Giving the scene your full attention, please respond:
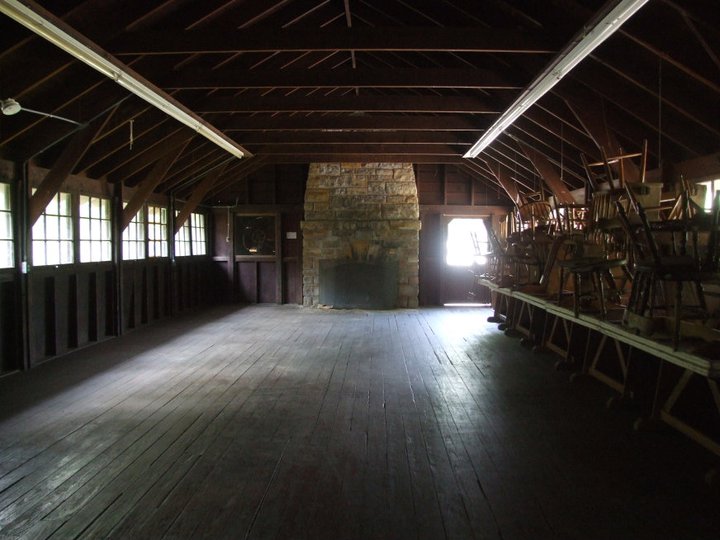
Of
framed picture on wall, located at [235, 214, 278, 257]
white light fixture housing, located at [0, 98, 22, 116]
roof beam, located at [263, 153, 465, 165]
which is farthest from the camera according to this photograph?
framed picture on wall, located at [235, 214, 278, 257]

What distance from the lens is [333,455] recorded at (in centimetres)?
329

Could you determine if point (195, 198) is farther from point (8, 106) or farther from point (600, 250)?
point (600, 250)

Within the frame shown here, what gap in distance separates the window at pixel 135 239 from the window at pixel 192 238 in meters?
1.24

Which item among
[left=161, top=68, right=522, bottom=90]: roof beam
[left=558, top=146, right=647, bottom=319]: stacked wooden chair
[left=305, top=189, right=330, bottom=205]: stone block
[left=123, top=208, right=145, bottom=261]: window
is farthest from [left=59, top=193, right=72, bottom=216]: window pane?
[left=558, top=146, right=647, bottom=319]: stacked wooden chair

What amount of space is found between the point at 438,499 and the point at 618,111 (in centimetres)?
476

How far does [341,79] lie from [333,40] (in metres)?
0.99

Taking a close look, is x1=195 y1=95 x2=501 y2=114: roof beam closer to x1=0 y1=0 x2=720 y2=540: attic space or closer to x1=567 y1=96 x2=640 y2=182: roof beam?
x1=0 y1=0 x2=720 y2=540: attic space

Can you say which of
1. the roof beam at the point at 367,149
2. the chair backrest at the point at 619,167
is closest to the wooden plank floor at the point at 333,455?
the chair backrest at the point at 619,167

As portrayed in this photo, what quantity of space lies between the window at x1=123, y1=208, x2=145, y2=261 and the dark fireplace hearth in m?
3.92

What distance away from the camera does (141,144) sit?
278 inches

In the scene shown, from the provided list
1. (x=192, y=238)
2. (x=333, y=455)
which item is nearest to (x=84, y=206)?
(x=192, y=238)

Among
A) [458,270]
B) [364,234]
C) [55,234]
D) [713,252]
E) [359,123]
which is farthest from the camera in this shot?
[458,270]

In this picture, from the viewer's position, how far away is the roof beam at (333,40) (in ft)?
14.6

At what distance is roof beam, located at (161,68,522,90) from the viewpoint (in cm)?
531
